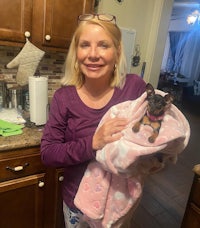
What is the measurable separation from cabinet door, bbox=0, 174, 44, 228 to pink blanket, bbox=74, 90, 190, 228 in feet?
1.64

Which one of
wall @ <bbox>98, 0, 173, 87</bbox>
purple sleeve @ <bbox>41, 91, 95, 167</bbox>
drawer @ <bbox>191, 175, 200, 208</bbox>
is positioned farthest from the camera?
wall @ <bbox>98, 0, 173, 87</bbox>

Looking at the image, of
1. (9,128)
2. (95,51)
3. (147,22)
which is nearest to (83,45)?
(95,51)

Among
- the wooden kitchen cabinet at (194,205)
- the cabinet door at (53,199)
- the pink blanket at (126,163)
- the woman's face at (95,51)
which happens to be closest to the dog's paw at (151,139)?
the pink blanket at (126,163)

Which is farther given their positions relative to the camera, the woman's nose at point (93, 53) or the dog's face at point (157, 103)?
the woman's nose at point (93, 53)

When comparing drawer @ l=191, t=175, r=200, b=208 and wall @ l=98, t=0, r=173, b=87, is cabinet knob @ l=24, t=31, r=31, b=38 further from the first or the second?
drawer @ l=191, t=175, r=200, b=208

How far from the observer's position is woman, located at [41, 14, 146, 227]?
2.67ft

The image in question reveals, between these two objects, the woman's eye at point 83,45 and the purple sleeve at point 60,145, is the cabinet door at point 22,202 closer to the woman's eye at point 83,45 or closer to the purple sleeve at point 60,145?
the purple sleeve at point 60,145

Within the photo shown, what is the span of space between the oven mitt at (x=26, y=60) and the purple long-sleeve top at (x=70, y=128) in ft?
1.76

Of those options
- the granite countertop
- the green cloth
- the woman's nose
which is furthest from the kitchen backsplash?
the woman's nose

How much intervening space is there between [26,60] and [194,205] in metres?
1.27

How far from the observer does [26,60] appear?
1.35 metres

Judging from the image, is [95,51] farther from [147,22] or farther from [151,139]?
[147,22]

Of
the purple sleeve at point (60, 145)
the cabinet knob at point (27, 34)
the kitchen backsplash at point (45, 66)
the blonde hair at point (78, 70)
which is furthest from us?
the kitchen backsplash at point (45, 66)

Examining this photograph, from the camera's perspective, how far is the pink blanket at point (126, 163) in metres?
0.65
